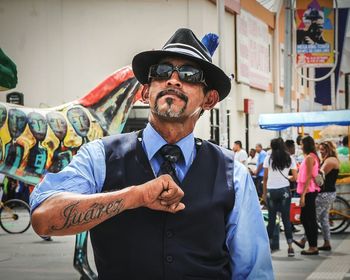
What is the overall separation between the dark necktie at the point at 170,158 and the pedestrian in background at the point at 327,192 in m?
10.3

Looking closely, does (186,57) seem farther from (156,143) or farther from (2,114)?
(2,114)

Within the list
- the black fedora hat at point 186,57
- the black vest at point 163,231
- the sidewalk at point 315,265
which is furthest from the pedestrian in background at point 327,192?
the black vest at point 163,231

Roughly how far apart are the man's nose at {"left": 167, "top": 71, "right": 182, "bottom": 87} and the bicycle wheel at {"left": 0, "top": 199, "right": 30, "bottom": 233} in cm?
1248

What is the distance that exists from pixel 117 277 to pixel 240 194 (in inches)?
21.8

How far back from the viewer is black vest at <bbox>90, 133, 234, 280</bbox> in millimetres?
2953

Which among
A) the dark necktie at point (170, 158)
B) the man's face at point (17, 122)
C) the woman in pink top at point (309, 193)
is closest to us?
the dark necktie at point (170, 158)

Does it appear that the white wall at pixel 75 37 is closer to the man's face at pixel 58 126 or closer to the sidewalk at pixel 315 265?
the sidewalk at pixel 315 265

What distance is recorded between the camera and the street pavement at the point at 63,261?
10406mm

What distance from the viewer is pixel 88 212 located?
9.18 feet

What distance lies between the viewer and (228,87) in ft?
11.2

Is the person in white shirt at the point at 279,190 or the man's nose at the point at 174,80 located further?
the person in white shirt at the point at 279,190

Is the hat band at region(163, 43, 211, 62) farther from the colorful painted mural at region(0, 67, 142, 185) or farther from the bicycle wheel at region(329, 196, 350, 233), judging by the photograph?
the bicycle wheel at region(329, 196, 350, 233)

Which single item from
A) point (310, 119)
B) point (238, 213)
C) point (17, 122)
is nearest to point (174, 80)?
point (238, 213)

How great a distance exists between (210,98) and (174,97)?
1.20 ft
